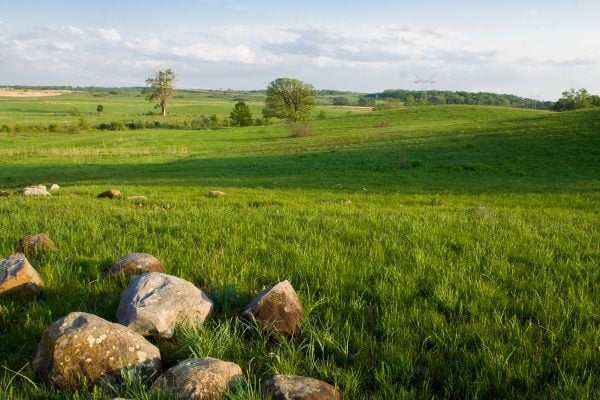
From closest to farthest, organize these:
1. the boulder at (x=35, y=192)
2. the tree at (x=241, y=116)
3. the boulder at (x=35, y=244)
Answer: the boulder at (x=35, y=244)
the boulder at (x=35, y=192)
the tree at (x=241, y=116)

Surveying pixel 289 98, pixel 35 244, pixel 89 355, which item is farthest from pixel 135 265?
pixel 289 98

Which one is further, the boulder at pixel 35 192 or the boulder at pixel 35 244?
the boulder at pixel 35 192

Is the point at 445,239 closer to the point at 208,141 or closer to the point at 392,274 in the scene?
the point at 392,274

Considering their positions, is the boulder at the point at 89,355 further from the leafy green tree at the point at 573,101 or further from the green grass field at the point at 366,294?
the leafy green tree at the point at 573,101

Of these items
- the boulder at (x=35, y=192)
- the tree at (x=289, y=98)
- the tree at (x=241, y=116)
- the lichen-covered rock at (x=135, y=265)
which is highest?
the tree at (x=289, y=98)

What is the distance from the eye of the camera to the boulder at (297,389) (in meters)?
3.25

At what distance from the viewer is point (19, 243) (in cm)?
746

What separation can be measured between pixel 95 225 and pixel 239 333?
5712 millimetres

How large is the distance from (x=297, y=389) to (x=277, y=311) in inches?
47.8

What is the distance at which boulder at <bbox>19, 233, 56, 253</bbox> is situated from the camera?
718 cm

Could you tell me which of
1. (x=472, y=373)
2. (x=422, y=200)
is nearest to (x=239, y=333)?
(x=472, y=373)

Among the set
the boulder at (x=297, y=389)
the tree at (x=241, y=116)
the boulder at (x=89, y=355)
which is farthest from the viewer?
the tree at (x=241, y=116)

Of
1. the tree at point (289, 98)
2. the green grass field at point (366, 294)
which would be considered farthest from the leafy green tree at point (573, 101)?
the green grass field at point (366, 294)

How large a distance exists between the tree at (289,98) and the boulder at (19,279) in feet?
326
